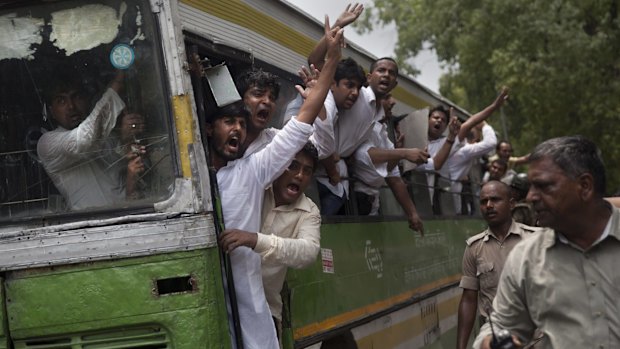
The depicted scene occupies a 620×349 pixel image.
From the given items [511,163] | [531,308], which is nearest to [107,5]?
[531,308]

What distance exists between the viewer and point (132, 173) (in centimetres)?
428

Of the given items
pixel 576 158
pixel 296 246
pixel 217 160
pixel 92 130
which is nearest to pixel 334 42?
pixel 217 160

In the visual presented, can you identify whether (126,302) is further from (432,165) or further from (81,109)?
(432,165)

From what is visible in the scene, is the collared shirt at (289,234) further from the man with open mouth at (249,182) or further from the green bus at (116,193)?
the green bus at (116,193)

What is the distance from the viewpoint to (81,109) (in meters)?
4.33

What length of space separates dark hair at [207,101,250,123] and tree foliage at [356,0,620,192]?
15380mm

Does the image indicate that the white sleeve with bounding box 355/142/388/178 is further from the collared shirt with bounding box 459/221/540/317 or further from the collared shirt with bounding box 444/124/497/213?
the collared shirt with bounding box 444/124/497/213

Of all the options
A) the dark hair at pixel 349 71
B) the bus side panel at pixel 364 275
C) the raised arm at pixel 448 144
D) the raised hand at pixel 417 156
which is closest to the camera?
the bus side panel at pixel 364 275

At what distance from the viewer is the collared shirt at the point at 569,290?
123 inches

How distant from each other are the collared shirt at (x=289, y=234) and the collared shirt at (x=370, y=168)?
1.81 meters

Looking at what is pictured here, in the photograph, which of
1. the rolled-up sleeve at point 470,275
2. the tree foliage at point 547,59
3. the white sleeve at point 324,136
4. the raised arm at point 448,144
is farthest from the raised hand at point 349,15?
the tree foliage at point 547,59

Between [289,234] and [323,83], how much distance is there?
784 mm

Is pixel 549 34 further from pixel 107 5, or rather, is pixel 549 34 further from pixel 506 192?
pixel 107 5

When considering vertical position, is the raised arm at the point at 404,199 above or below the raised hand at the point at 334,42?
below
